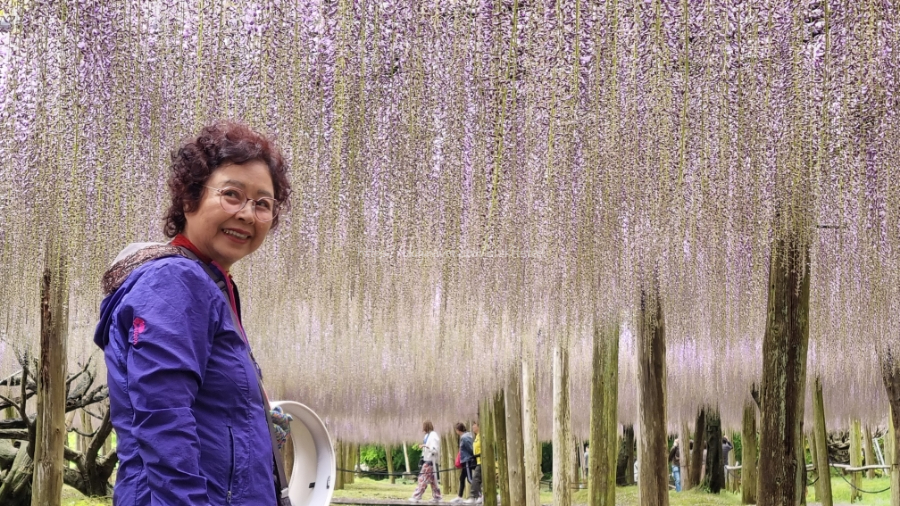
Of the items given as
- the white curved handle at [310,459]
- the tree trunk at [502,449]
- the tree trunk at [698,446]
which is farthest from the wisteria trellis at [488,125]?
the tree trunk at [698,446]

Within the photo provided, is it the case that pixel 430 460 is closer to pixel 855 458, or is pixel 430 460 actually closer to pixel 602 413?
pixel 602 413

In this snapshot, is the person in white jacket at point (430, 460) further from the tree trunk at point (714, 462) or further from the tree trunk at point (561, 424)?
the tree trunk at point (714, 462)

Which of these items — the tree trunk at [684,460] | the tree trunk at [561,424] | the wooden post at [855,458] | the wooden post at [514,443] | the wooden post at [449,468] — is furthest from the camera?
the wooden post at [449,468]

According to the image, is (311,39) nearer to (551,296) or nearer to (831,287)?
(551,296)

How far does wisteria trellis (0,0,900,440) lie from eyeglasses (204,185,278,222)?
160 inches

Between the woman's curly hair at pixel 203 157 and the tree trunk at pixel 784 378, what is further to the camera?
the tree trunk at pixel 784 378

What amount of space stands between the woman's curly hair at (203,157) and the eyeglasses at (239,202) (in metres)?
0.05

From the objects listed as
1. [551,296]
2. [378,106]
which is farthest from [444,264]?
[378,106]

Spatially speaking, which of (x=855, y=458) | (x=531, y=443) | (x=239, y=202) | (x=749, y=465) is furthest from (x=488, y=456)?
(x=239, y=202)

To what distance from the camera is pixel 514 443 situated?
13.1m

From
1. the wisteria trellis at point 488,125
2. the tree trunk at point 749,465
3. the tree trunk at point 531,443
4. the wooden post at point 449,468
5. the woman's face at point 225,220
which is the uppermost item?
the wisteria trellis at point 488,125

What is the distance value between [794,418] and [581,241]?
2.42 m

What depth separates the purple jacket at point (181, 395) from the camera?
1539 millimetres

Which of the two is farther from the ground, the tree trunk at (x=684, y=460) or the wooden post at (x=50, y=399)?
the wooden post at (x=50, y=399)
